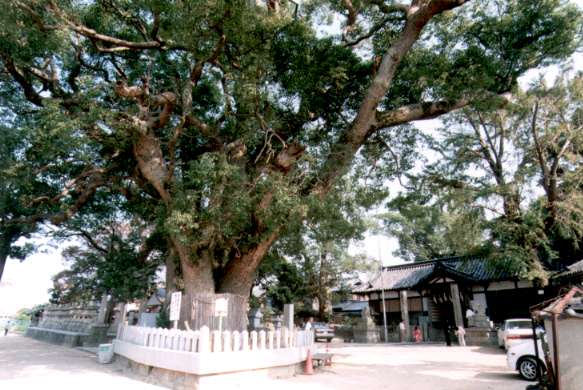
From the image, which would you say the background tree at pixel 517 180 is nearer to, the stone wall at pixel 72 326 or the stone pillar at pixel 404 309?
the stone pillar at pixel 404 309

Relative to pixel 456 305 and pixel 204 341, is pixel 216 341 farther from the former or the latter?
pixel 456 305

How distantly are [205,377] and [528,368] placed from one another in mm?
7255

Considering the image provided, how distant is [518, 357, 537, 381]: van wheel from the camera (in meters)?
8.70

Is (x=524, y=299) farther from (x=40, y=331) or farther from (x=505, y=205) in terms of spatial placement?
(x=40, y=331)

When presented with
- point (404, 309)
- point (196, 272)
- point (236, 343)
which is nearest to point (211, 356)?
point (236, 343)

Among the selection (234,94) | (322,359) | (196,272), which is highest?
(234,94)

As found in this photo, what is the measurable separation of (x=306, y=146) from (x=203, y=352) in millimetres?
6326

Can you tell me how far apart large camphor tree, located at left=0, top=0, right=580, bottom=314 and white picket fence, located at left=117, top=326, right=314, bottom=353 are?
157 cm

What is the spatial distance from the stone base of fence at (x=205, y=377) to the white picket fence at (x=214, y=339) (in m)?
0.47

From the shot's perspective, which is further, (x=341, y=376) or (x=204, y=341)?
(x=341, y=376)

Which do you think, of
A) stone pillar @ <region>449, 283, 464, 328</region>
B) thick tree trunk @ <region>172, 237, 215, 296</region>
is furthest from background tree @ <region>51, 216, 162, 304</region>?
stone pillar @ <region>449, 283, 464, 328</region>

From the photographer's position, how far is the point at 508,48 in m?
11.1

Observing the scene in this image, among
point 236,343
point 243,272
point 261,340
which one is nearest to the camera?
point 236,343

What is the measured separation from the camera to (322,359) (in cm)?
1101
